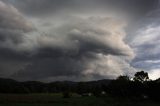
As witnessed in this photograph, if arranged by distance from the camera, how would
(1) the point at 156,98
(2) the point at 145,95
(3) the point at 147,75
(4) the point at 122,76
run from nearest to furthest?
(1) the point at 156,98 → (2) the point at 145,95 → (3) the point at 147,75 → (4) the point at 122,76

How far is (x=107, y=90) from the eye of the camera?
140625 millimetres

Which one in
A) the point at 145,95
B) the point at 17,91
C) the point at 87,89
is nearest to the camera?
the point at 145,95

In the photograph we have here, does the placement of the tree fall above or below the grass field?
above

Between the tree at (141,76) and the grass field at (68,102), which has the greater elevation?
the tree at (141,76)

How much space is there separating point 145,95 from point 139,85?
576cm

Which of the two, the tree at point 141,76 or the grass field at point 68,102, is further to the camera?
the tree at point 141,76

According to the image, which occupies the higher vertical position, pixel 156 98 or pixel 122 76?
pixel 122 76

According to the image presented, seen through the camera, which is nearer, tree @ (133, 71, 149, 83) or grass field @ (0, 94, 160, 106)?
grass field @ (0, 94, 160, 106)

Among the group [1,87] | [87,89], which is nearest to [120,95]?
[87,89]

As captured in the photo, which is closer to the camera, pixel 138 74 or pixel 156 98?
pixel 156 98

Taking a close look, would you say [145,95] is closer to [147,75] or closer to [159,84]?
[159,84]

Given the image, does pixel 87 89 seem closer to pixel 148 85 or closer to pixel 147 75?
pixel 147 75

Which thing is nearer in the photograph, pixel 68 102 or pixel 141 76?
pixel 68 102

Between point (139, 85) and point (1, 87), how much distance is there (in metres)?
92.1
